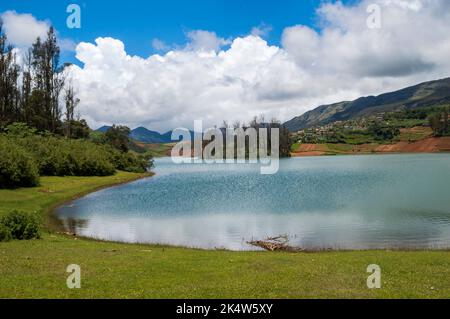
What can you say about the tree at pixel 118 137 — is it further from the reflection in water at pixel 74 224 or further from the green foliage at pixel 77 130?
the reflection in water at pixel 74 224

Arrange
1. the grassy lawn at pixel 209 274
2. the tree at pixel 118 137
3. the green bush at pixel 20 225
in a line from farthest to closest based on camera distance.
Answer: the tree at pixel 118 137, the green bush at pixel 20 225, the grassy lawn at pixel 209 274

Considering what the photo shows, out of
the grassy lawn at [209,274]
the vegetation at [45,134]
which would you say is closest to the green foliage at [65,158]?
the vegetation at [45,134]

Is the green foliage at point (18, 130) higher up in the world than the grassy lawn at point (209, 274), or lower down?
higher up

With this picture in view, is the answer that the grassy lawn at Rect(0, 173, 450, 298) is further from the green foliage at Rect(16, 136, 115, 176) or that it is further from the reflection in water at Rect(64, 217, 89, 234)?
the green foliage at Rect(16, 136, 115, 176)

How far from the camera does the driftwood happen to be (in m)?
28.9

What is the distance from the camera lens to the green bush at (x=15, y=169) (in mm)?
55031

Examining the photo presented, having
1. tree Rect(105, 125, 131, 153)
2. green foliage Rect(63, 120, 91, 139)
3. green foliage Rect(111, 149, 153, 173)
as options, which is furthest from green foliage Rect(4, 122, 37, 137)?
tree Rect(105, 125, 131, 153)

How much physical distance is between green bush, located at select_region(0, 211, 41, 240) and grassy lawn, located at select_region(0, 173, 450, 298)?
2.05 metres

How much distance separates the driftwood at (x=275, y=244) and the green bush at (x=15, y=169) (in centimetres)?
3937

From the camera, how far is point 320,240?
31172mm

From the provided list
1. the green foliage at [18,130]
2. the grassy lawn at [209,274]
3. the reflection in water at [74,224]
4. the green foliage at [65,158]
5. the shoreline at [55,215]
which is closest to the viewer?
the grassy lawn at [209,274]

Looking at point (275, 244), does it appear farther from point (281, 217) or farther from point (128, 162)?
point (128, 162)
